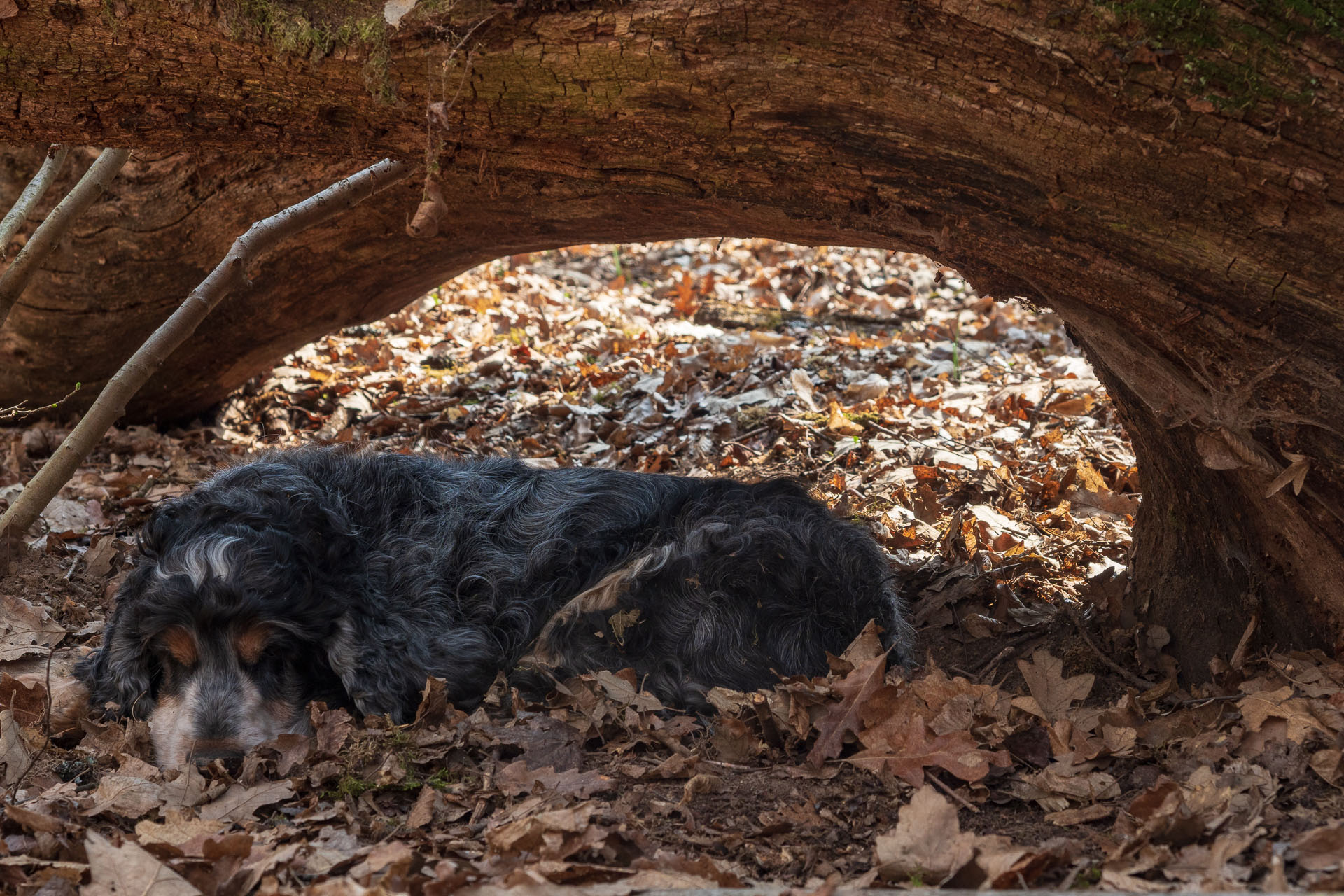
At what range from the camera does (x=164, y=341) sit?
5.24 m

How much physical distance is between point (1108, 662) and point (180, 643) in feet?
11.9

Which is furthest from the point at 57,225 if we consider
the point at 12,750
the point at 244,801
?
the point at 244,801

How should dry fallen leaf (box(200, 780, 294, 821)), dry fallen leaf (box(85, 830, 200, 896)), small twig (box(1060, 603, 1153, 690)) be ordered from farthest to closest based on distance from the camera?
1. small twig (box(1060, 603, 1153, 690))
2. dry fallen leaf (box(200, 780, 294, 821))
3. dry fallen leaf (box(85, 830, 200, 896))

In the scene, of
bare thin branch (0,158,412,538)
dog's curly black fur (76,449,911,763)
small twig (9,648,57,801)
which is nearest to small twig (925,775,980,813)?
dog's curly black fur (76,449,911,763)

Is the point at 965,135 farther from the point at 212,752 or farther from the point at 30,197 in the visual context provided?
the point at 30,197

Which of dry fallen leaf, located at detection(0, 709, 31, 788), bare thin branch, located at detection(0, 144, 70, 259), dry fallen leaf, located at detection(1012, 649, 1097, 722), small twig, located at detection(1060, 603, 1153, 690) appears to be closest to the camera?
dry fallen leaf, located at detection(0, 709, 31, 788)

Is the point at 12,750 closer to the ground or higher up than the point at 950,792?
closer to the ground

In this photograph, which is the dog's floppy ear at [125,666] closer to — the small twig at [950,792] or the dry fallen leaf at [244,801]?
the dry fallen leaf at [244,801]

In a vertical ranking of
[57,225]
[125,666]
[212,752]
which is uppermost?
[57,225]

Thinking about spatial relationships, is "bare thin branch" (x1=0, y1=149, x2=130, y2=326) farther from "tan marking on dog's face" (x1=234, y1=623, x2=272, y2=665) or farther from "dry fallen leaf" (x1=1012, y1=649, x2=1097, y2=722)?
"dry fallen leaf" (x1=1012, y1=649, x2=1097, y2=722)

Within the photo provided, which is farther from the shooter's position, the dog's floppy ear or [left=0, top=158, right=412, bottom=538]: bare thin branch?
[left=0, top=158, right=412, bottom=538]: bare thin branch

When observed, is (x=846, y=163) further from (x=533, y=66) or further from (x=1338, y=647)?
(x=1338, y=647)

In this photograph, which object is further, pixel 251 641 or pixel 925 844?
pixel 251 641

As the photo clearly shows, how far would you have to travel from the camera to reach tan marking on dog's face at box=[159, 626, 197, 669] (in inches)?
163
